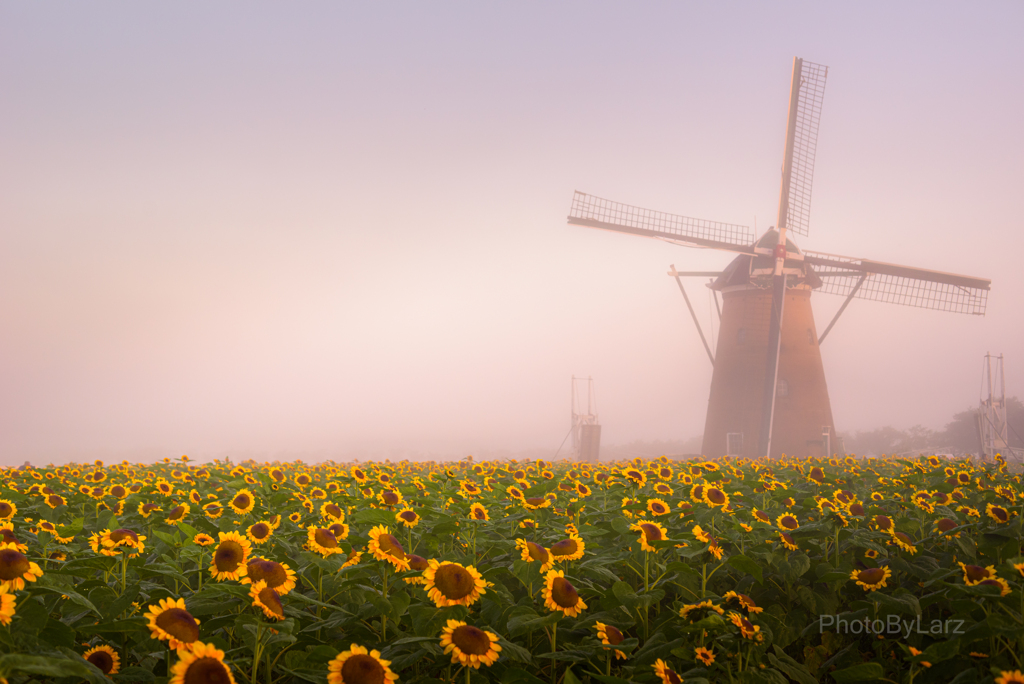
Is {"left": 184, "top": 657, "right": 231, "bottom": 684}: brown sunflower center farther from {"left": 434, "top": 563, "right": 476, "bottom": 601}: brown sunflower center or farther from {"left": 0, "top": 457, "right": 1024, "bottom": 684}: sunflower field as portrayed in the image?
{"left": 434, "top": 563, "right": 476, "bottom": 601}: brown sunflower center

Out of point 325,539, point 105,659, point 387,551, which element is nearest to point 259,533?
point 325,539

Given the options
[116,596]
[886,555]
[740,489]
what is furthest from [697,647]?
[740,489]

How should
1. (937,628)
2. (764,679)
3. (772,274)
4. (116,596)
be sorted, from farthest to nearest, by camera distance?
(772,274), (937,628), (116,596), (764,679)

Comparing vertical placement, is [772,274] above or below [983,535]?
above

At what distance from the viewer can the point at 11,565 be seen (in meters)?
2.53

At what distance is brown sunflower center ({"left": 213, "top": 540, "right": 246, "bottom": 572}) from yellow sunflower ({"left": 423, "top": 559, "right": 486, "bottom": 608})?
858 mm

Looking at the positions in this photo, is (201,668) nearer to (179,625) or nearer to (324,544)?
(179,625)

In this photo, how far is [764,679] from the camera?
2.81 meters

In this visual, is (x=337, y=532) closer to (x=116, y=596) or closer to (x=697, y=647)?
(x=116, y=596)

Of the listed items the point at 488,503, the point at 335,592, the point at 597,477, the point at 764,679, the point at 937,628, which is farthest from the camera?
the point at 597,477

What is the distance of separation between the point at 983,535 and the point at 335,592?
4.51 meters

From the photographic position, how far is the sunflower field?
2.46m

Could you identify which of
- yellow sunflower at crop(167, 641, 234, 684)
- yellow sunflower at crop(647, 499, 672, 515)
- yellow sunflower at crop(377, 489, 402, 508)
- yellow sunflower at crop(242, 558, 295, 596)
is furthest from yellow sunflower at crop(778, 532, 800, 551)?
yellow sunflower at crop(167, 641, 234, 684)

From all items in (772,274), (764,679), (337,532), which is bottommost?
(764,679)
